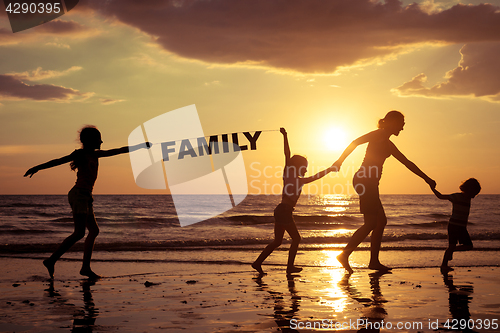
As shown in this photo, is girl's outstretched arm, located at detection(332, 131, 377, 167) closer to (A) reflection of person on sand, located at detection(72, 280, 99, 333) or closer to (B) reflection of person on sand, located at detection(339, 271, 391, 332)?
(B) reflection of person on sand, located at detection(339, 271, 391, 332)

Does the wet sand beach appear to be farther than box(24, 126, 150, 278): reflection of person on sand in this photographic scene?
No

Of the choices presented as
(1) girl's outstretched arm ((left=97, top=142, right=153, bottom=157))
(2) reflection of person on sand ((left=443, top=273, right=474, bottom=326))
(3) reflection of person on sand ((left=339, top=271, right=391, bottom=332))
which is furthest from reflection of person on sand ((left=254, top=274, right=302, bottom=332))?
(1) girl's outstretched arm ((left=97, top=142, right=153, bottom=157))

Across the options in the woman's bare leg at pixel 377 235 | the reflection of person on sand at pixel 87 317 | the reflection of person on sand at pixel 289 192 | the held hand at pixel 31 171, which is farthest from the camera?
the reflection of person on sand at pixel 289 192

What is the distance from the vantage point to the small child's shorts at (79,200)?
6.09 m

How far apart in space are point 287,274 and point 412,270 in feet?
7.69

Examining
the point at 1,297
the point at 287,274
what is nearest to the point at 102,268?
the point at 1,297

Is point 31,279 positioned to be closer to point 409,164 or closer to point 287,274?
point 287,274

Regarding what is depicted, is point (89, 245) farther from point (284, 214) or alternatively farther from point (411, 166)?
point (411, 166)

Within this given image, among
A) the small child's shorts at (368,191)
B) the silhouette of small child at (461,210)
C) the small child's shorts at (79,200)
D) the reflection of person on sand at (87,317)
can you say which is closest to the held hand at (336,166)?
the small child's shorts at (368,191)

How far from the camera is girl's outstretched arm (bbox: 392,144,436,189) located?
649 cm

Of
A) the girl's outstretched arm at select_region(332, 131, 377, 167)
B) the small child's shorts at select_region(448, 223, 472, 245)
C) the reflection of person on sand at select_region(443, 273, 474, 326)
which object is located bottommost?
the reflection of person on sand at select_region(443, 273, 474, 326)

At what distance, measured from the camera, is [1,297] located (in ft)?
16.4

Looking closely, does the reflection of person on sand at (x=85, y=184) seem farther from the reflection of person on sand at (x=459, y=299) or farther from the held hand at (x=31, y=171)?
the reflection of person on sand at (x=459, y=299)

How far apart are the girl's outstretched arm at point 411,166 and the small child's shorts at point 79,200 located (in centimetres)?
477
